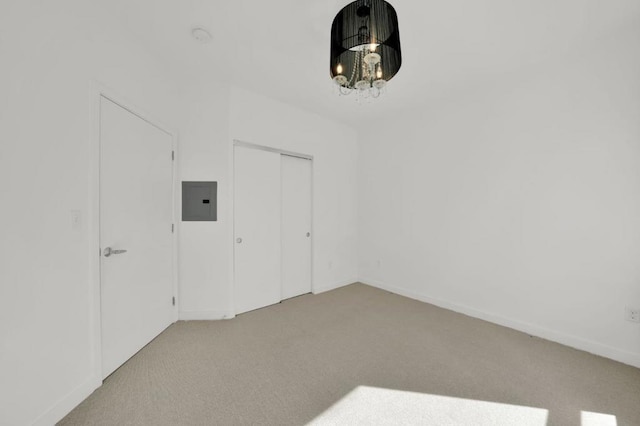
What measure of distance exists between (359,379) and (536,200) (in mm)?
2475

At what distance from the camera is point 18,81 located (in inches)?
51.6

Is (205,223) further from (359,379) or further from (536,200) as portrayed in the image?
(536,200)

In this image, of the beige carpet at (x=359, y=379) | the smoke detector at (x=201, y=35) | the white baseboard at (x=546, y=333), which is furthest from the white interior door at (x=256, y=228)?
the white baseboard at (x=546, y=333)

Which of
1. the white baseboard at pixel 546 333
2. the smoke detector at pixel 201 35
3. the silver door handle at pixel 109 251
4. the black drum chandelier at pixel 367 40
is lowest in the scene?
the white baseboard at pixel 546 333

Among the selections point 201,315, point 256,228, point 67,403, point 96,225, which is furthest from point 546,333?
point 96,225

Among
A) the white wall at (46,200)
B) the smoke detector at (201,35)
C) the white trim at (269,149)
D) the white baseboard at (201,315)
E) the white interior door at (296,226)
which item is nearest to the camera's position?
the white wall at (46,200)

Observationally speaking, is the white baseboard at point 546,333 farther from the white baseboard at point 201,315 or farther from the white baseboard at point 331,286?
the white baseboard at point 201,315

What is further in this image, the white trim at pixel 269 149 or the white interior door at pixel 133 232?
the white trim at pixel 269 149

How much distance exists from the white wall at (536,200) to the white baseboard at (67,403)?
Result: 11.4 feet

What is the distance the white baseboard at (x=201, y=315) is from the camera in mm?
2787

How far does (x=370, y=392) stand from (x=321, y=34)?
110 inches

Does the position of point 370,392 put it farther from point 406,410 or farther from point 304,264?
Result: point 304,264

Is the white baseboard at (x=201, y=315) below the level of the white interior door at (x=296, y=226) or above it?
below

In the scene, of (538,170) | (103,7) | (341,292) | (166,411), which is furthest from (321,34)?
(341,292)
